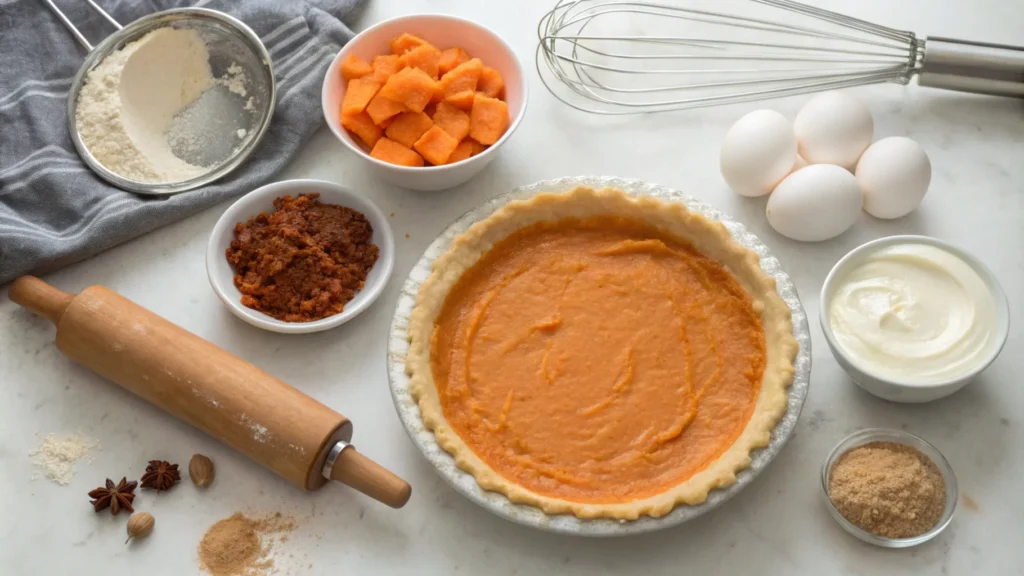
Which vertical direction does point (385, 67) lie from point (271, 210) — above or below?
above

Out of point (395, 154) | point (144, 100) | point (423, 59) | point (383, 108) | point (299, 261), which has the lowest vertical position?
point (299, 261)

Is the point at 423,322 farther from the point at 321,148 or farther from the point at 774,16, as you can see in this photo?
the point at 774,16

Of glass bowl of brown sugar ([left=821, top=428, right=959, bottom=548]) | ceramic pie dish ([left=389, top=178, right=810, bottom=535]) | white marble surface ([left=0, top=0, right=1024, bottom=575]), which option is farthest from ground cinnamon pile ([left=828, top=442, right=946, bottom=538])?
ceramic pie dish ([left=389, top=178, right=810, bottom=535])

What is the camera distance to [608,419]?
7.53 ft

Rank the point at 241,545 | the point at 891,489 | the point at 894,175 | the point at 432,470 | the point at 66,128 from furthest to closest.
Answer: the point at 66,128, the point at 894,175, the point at 432,470, the point at 241,545, the point at 891,489

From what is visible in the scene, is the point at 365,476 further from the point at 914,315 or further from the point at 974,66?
the point at 974,66

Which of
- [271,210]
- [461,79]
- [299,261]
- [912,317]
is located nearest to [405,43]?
[461,79]

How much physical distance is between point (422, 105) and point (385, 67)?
0.20 m

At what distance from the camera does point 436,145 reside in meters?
2.64

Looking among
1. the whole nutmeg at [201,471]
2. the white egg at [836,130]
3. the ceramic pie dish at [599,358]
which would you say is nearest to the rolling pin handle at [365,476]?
the ceramic pie dish at [599,358]

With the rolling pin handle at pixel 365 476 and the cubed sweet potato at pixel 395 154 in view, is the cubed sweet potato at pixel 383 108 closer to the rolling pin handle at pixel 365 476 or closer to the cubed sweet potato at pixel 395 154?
the cubed sweet potato at pixel 395 154

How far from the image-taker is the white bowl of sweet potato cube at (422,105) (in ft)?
8.64

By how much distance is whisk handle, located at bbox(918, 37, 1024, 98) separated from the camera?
2.73 m

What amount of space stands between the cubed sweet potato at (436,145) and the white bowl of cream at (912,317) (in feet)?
3.65
